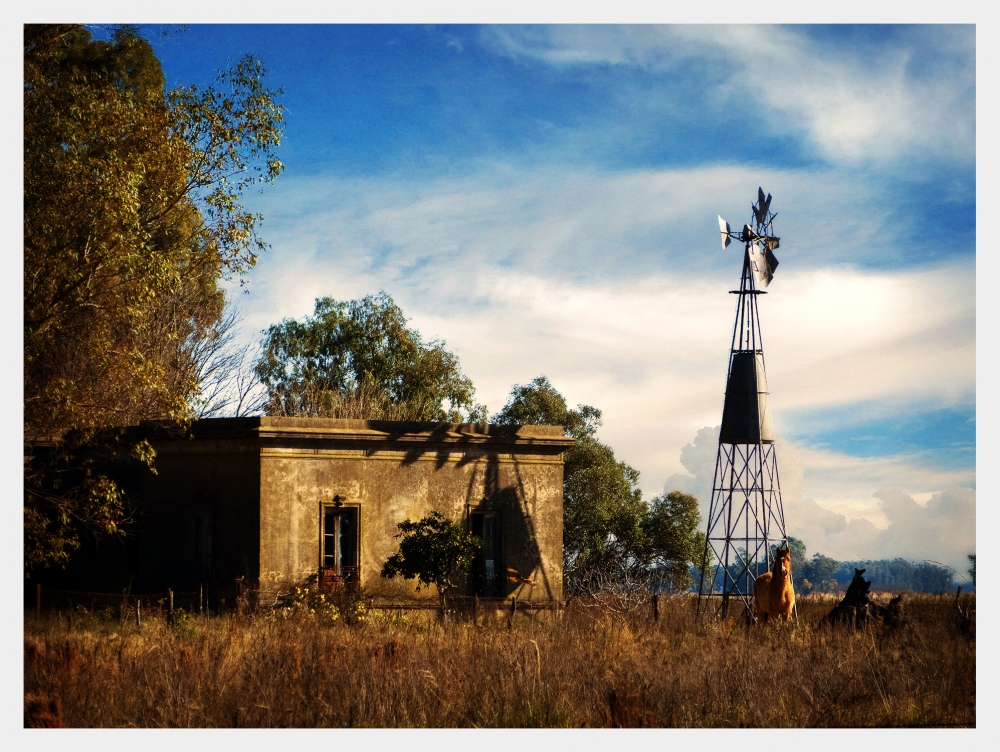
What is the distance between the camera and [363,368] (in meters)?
35.9

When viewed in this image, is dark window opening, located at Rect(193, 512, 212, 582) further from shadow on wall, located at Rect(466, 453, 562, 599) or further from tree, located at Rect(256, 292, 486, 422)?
tree, located at Rect(256, 292, 486, 422)

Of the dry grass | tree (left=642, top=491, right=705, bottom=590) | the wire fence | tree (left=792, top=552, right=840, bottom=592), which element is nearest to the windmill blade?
the dry grass

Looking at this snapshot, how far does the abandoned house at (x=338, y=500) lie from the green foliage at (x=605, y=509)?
12733mm

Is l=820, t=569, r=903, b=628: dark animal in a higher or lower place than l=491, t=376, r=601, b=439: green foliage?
lower

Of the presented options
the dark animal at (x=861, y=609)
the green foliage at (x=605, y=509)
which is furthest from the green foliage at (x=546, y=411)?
the dark animal at (x=861, y=609)

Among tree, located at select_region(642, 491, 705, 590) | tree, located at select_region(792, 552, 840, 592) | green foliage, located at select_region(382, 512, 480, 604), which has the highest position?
green foliage, located at select_region(382, 512, 480, 604)

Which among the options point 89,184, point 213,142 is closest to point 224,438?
point 213,142

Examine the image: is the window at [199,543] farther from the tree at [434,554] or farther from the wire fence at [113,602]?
the tree at [434,554]

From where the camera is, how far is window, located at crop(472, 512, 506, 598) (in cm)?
1875

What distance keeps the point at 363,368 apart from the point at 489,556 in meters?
17.8

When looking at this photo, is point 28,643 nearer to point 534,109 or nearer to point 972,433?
point 534,109

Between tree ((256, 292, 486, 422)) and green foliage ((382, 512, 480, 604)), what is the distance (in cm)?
1596

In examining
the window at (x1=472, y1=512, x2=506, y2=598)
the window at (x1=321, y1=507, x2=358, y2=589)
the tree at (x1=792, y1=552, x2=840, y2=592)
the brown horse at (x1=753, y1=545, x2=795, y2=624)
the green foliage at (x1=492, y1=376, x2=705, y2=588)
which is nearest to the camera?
the brown horse at (x1=753, y1=545, x2=795, y2=624)

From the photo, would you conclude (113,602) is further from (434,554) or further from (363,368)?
(363,368)
